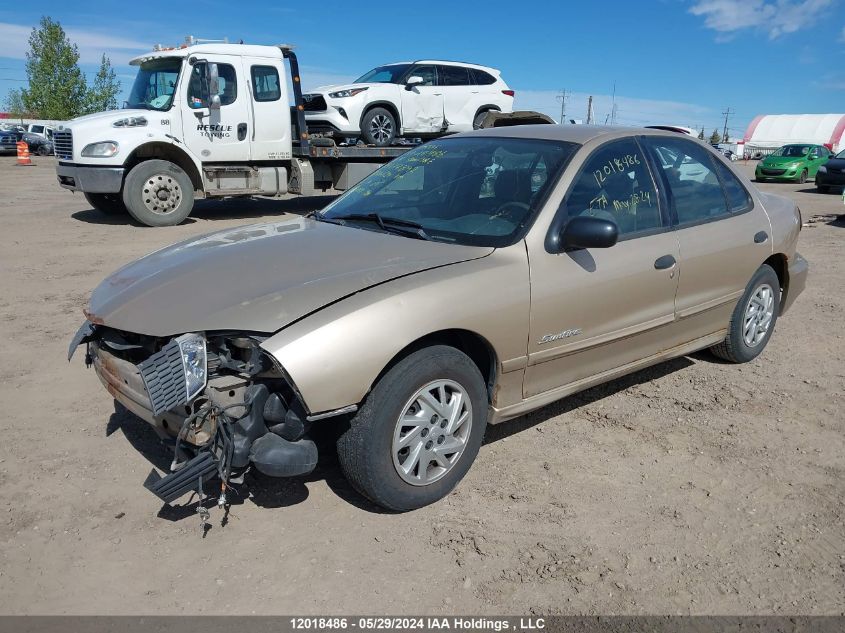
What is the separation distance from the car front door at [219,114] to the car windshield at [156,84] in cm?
24

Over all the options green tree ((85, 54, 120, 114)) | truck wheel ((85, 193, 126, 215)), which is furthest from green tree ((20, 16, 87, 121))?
truck wheel ((85, 193, 126, 215))

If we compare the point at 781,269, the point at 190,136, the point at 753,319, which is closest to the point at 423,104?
the point at 190,136

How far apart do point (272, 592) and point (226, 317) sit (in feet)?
3.53

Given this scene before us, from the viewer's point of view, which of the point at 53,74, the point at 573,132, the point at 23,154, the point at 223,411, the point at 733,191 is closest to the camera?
the point at 223,411

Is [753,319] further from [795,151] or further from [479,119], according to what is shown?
[795,151]

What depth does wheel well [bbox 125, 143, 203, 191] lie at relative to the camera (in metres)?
11.2

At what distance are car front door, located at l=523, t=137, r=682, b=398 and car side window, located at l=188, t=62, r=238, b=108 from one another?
29.4 ft

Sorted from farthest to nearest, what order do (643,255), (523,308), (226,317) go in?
(643,255) < (523,308) < (226,317)

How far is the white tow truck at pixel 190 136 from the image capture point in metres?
11.0

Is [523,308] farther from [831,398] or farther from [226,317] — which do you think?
[831,398]

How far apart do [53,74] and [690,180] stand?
58.4 metres

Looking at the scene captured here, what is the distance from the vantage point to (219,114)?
37.6ft

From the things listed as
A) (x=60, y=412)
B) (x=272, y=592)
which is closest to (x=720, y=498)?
(x=272, y=592)

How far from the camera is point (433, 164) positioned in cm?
421
